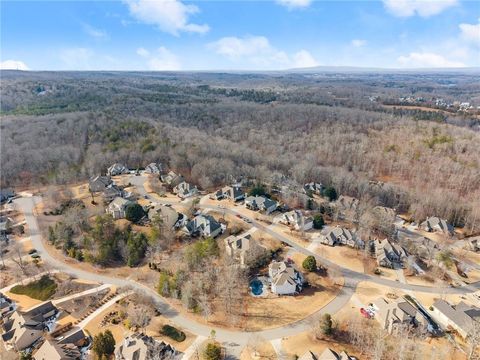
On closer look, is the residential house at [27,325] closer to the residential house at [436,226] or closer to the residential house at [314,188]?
the residential house at [314,188]

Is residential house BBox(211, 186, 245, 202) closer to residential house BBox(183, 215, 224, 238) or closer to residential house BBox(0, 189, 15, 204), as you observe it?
residential house BBox(183, 215, 224, 238)

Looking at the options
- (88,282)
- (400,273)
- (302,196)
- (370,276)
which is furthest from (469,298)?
(88,282)

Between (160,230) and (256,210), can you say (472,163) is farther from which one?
(160,230)

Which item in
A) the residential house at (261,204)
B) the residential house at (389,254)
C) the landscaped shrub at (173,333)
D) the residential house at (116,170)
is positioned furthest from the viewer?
the residential house at (116,170)

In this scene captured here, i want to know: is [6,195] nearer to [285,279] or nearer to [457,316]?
[285,279]

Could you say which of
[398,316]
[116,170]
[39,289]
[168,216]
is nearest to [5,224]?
[39,289]

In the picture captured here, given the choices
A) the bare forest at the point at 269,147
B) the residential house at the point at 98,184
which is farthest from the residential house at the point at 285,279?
the residential house at the point at 98,184
